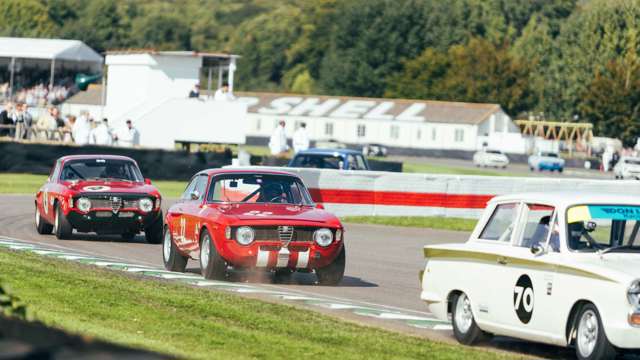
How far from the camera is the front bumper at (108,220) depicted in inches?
822

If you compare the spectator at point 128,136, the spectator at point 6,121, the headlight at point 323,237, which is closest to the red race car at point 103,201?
the headlight at point 323,237

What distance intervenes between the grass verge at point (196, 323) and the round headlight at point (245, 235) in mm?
1024

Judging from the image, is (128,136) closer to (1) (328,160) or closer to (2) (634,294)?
(1) (328,160)

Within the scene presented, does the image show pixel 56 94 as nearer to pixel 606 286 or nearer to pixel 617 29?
pixel 606 286

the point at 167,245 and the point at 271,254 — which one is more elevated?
the point at 271,254

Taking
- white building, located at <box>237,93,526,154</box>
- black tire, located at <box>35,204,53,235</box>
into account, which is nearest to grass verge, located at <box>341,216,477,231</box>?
black tire, located at <box>35,204,53,235</box>

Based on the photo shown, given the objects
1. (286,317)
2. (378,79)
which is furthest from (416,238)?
(378,79)

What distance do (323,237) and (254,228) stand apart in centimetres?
79

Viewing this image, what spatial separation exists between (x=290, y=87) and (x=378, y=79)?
2087 cm

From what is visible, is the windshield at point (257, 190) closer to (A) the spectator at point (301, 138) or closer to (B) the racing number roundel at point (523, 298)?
(B) the racing number roundel at point (523, 298)

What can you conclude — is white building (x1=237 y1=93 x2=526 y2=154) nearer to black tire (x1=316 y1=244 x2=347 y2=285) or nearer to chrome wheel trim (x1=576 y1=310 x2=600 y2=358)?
black tire (x1=316 y1=244 x2=347 y2=285)

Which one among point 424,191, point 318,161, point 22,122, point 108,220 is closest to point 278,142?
point 22,122

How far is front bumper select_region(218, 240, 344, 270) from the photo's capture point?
50.2 ft

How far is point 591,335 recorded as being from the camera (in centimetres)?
962
